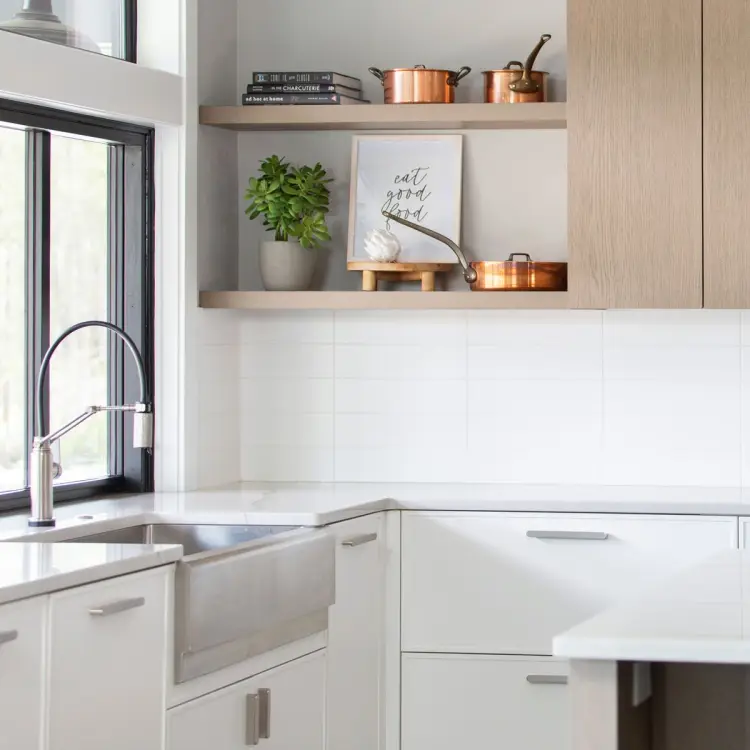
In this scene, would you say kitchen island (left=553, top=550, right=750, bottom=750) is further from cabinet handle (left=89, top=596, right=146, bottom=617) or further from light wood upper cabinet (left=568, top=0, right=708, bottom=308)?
light wood upper cabinet (left=568, top=0, right=708, bottom=308)

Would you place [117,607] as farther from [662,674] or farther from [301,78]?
[301,78]

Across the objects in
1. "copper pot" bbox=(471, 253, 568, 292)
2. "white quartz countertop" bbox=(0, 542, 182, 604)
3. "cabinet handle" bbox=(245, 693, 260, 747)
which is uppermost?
"copper pot" bbox=(471, 253, 568, 292)

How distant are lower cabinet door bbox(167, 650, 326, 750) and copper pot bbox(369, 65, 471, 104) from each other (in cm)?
169

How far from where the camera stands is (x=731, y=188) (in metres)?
3.57

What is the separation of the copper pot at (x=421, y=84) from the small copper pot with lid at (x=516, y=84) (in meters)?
0.09

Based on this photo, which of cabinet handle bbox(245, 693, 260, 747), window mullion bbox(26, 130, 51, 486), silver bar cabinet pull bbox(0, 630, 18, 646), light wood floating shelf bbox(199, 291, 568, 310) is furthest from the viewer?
light wood floating shelf bbox(199, 291, 568, 310)

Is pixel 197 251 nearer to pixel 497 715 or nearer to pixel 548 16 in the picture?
pixel 548 16

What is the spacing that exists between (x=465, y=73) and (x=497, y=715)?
1.87 meters

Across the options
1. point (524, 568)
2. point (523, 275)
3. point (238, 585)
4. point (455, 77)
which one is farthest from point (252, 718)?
point (455, 77)

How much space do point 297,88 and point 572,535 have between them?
156cm

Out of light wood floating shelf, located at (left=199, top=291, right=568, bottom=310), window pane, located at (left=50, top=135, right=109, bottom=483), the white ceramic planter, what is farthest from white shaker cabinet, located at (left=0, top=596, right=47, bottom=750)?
the white ceramic planter

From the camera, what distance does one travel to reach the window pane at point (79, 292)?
3.48 metres

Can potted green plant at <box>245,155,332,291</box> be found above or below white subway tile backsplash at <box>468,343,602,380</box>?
above

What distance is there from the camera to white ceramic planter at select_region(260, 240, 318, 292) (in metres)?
3.91
